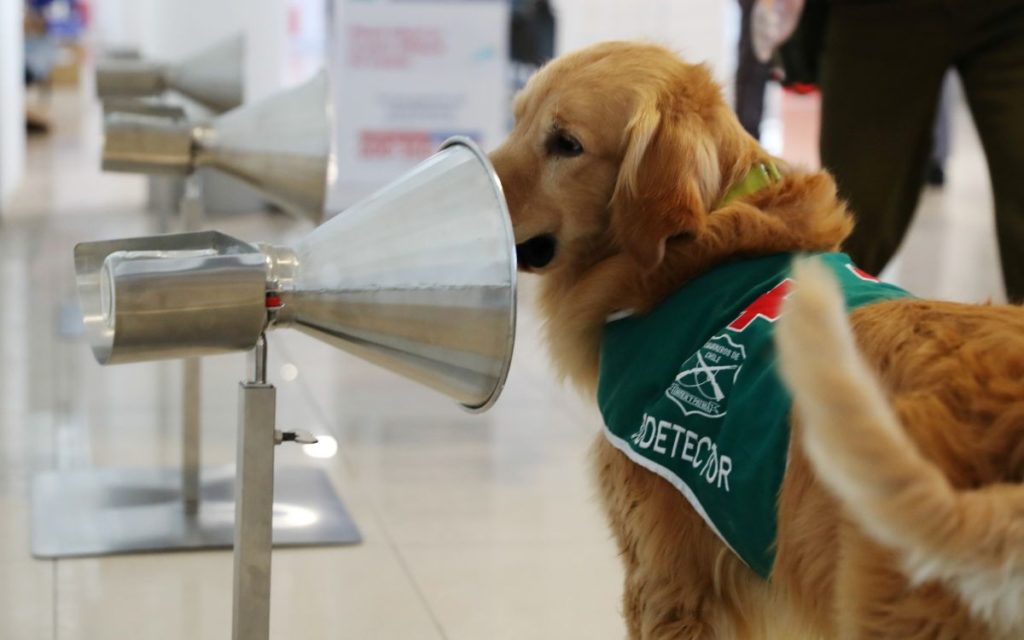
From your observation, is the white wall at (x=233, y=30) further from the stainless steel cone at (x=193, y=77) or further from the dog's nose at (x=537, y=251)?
the dog's nose at (x=537, y=251)

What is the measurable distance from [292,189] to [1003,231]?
1.56 m

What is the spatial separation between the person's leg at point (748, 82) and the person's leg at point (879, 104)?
60.6 inches

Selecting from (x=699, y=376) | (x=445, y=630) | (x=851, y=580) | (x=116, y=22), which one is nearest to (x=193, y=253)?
(x=699, y=376)

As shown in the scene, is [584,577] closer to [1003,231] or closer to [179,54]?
[1003,231]

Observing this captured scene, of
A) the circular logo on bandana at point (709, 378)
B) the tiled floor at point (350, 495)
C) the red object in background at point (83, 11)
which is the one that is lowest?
the tiled floor at point (350, 495)

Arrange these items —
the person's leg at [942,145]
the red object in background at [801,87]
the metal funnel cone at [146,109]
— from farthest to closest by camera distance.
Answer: the person's leg at [942,145] → the metal funnel cone at [146,109] → the red object in background at [801,87]

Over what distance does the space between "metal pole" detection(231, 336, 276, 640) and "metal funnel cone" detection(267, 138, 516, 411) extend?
0.12m

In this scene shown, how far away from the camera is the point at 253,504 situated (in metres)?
1.60

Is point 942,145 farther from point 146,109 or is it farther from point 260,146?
point 260,146

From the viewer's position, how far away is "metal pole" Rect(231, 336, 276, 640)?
1595 mm

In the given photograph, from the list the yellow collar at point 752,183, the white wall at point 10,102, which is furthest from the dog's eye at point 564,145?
the white wall at point 10,102

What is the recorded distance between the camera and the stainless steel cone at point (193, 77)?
3.75 metres

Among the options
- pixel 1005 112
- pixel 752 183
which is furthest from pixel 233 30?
pixel 752 183

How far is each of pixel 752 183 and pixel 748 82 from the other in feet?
9.17
